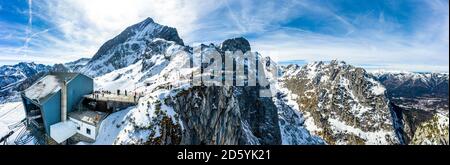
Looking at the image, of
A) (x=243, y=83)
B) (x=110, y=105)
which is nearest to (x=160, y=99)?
(x=110, y=105)

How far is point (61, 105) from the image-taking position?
28828mm

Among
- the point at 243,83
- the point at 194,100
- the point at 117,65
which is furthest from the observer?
the point at 117,65

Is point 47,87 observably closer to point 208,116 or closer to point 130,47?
point 208,116

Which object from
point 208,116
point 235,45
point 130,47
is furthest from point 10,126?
point 235,45

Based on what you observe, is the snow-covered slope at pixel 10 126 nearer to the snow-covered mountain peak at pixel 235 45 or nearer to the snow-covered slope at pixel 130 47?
the snow-covered slope at pixel 130 47

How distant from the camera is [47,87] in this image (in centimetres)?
3036

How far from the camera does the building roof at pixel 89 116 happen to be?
2675cm

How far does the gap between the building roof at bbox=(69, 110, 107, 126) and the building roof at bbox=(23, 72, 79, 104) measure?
2.67m

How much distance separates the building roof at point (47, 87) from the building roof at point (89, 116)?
8.76ft

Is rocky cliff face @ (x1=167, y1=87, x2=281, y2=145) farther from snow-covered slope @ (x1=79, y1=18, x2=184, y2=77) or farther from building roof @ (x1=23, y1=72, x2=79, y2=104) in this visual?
snow-covered slope @ (x1=79, y1=18, x2=184, y2=77)

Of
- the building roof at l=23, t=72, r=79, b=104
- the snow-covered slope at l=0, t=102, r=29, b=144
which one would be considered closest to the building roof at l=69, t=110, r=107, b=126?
the building roof at l=23, t=72, r=79, b=104

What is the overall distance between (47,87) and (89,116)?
21.2 feet
